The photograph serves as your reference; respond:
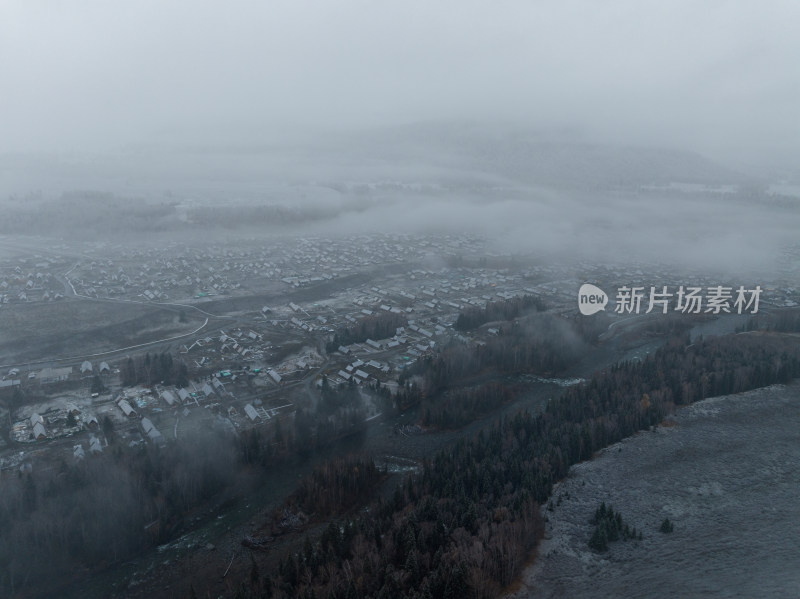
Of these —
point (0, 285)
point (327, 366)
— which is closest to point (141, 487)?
point (327, 366)

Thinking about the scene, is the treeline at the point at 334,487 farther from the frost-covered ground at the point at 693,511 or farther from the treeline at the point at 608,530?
the treeline at the point at 608,530

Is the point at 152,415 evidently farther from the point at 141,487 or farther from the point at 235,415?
the point at 141,487

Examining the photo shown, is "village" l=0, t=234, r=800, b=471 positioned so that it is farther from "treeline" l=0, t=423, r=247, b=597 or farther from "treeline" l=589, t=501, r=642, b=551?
"treeline" l=589, t=501, r=642, b=551

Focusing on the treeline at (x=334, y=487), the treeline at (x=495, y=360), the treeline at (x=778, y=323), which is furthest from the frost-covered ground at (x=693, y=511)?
the treeline at (x=778, y=323)

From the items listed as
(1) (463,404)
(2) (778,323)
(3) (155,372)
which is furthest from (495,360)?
(2) (778,323)
